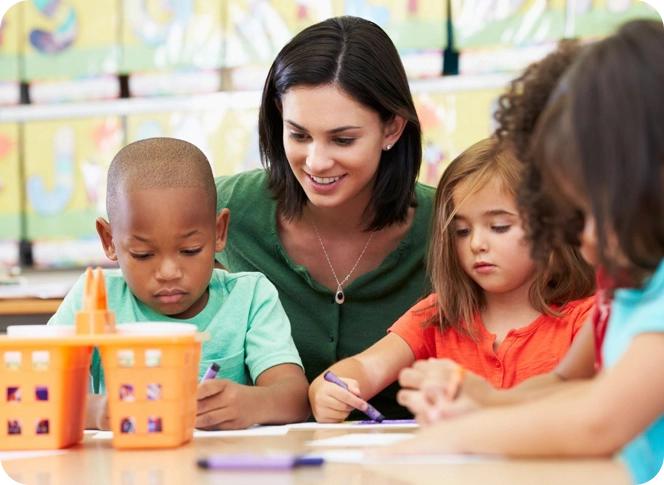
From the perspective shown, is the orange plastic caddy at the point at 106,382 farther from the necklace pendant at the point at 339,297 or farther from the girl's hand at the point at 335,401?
the necklace pendant at the point at 339,297

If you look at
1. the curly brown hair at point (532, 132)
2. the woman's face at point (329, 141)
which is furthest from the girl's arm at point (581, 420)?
the woman's face at point (329, 141)

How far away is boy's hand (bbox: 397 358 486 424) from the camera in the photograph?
2.80 ft

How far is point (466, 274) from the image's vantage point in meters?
1.59

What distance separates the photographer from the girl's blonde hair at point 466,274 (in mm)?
1551

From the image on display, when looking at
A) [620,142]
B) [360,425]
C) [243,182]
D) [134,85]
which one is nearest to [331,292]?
[243,182]

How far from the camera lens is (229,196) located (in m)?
1.89

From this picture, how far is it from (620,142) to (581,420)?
0.81 feet

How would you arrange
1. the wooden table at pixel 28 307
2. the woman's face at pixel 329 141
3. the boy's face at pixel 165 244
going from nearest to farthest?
the boy's face at pixel 165 244
the woman's face at pixel 329 141
the wooden table at pixel 28 307

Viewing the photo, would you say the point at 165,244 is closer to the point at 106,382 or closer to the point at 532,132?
the point at 106,382

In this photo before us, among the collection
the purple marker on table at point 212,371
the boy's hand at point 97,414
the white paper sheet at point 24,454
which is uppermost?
the purple marker on table at point 212,371

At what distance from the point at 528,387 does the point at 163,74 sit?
7.18ft

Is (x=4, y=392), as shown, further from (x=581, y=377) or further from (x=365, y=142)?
(x=365, y=142)

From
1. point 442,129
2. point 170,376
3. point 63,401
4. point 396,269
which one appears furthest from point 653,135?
point 442,129

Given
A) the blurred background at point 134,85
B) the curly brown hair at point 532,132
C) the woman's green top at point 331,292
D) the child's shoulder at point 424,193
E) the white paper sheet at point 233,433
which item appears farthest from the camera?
the blurred background at point 134,85
